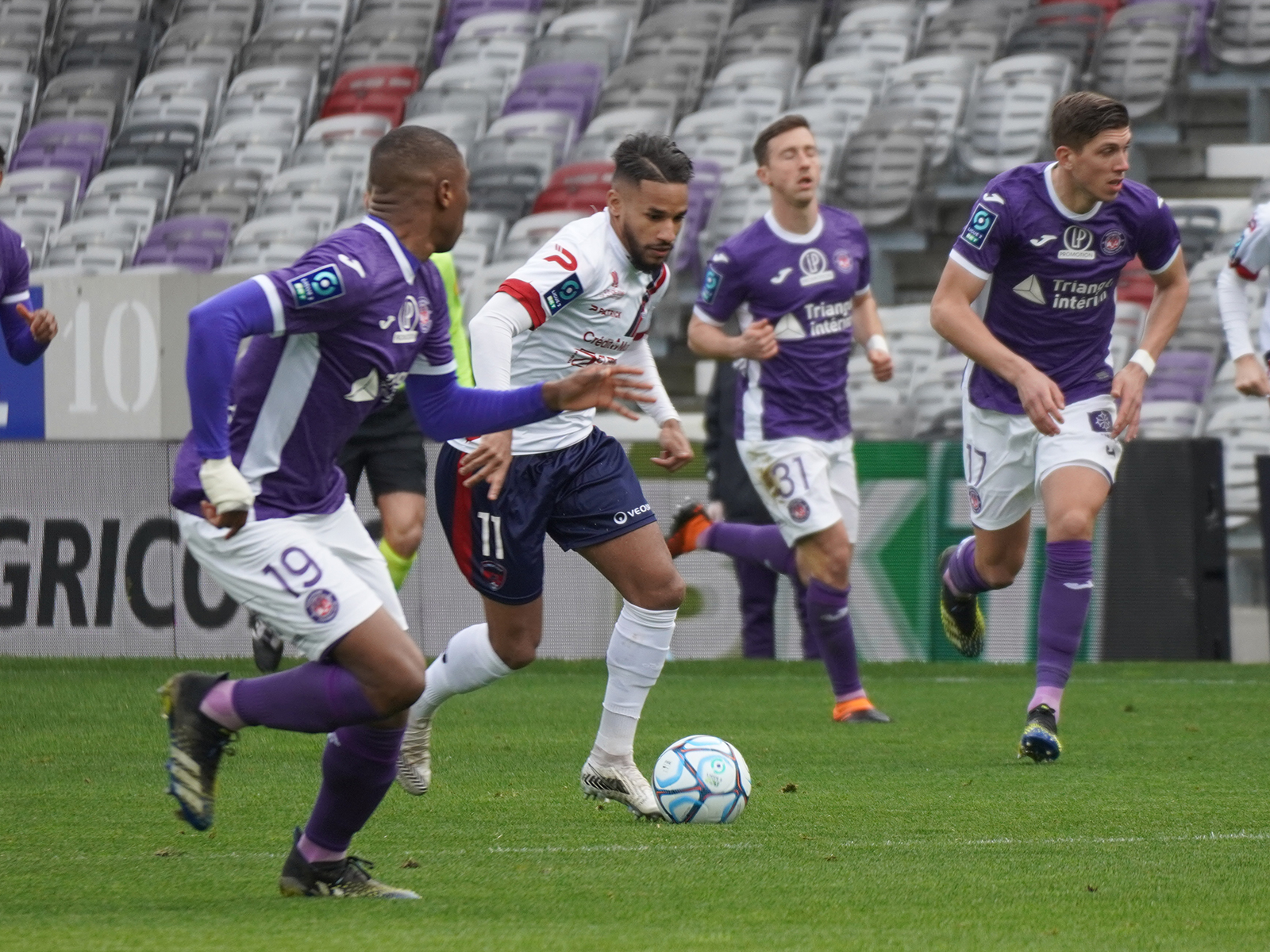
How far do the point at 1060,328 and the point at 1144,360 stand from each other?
319 millimetres

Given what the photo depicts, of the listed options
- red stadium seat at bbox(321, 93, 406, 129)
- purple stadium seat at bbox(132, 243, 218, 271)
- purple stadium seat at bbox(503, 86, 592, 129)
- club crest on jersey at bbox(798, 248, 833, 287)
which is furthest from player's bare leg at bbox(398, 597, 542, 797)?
red stadium seat at bbox(321, 93, 406, 129)

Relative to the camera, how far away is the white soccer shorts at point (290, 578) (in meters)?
4.27

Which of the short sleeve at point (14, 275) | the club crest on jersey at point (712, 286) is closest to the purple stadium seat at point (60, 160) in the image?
the short sleeve at point (14, 275)

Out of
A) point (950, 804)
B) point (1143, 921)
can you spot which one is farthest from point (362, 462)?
point (1143, 921)

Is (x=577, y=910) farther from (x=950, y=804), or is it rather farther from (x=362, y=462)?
(x=362, y=462)

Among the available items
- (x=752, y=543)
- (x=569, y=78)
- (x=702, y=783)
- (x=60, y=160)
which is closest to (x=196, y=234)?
(x=60, y=160)

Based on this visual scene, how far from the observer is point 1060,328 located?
23.4 feet

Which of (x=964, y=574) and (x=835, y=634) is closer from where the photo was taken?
(x=964, y=574)

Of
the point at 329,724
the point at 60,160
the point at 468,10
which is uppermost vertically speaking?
the point at 468,10

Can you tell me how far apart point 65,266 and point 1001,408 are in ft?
41.7

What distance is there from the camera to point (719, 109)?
18.0m

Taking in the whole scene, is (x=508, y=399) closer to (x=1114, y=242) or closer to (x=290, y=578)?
(x=290, y=578)

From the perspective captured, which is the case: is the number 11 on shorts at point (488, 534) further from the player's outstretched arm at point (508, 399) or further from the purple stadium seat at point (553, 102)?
the purple stadium seat at point (553, 102)

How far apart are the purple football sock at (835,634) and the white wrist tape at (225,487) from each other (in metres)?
4.65
